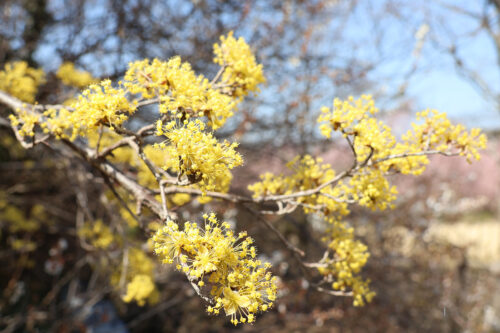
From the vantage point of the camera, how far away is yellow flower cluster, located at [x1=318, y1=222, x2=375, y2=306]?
1960 millimetres

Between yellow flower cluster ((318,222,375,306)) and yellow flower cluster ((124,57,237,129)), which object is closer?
yellow flower cluster ((124,57,237,129))

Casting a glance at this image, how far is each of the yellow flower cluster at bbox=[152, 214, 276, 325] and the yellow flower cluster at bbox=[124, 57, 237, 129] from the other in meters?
0.53

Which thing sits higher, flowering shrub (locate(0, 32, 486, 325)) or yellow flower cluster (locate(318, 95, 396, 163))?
yellow flower cluster (locate(318, 95, 396, 163))

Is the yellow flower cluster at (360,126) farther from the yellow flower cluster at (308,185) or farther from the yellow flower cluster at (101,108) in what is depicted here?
the yellow flower cluster at (101,108)

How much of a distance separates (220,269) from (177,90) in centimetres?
81

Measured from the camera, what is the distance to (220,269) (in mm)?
1365

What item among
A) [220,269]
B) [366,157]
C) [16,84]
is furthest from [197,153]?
[16,84]

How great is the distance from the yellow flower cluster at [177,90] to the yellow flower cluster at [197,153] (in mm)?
209

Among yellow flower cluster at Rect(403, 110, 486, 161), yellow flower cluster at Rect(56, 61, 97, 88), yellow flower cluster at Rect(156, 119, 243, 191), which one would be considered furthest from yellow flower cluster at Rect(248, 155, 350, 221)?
yellow flower cluster at Rect(56, 61, 97, 88)

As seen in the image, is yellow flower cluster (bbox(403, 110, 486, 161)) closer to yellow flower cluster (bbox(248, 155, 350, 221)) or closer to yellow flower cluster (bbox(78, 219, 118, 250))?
yellow flower cluster (bbox(248, 155, 350, 221))

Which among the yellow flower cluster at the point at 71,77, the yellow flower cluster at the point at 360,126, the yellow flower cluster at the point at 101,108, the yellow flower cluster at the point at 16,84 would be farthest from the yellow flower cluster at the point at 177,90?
the yellow flower cluster at the point at 71,77

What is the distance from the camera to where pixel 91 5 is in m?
5.34

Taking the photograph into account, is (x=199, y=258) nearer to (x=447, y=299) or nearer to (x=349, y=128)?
(x=349, y=128)

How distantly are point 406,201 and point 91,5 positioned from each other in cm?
667
